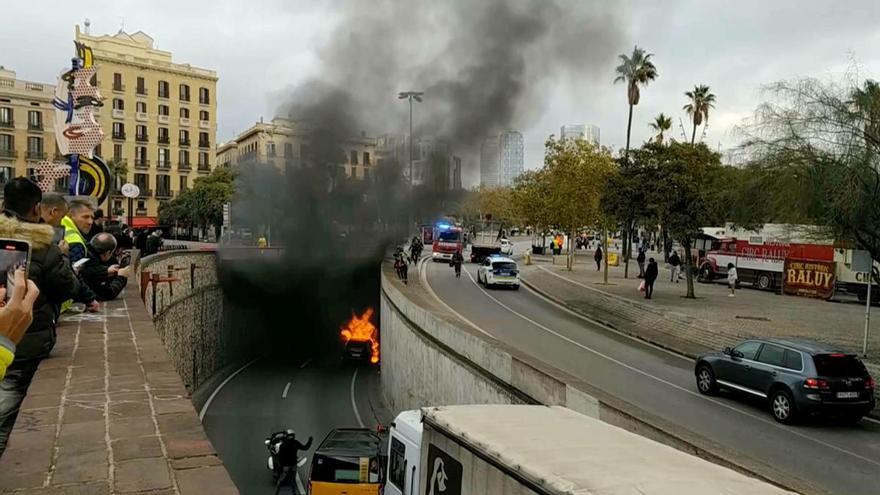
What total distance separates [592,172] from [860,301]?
12.2 metres

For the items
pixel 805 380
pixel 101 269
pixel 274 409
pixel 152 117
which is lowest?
pixel 274 409

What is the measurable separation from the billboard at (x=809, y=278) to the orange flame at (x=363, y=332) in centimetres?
1939

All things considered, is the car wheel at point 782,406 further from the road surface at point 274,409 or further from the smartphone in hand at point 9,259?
the smartphone in hand at point 9,259

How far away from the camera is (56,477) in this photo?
346 centimetres

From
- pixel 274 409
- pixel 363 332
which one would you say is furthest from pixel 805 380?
pixel 363 332

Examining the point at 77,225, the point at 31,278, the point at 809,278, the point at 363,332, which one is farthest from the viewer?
the point at 363,332

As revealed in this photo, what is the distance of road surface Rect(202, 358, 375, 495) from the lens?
1869 cm

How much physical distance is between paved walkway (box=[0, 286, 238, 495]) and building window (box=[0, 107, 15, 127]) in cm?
5949

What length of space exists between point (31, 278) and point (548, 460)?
11.0 feet

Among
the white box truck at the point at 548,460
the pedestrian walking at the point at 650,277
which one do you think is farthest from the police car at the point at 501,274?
the white box truck at the point at 548,460

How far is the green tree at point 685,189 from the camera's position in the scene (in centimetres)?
2247

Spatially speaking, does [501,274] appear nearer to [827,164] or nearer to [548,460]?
[827,164]

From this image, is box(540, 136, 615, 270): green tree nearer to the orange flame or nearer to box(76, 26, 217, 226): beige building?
the orange flame

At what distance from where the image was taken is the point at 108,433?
4172 mm
